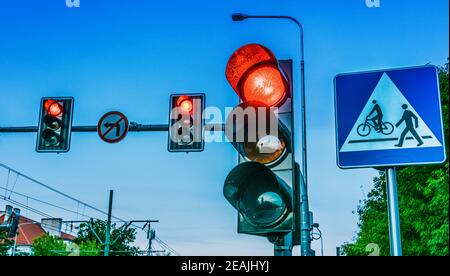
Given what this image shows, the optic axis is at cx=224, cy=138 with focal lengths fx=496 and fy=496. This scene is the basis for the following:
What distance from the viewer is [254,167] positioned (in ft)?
7.68

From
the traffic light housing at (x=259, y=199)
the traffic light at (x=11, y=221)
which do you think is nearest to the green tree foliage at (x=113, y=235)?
the traffic light at (x=11, y=221)

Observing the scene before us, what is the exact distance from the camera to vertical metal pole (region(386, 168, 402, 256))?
6.37ft

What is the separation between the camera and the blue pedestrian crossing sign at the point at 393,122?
2.05 meters

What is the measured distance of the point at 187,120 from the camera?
561 cm

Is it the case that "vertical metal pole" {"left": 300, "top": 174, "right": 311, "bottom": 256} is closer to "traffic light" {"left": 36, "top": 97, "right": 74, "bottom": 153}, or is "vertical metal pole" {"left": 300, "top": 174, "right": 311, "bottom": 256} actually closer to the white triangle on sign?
the white triangle on sign

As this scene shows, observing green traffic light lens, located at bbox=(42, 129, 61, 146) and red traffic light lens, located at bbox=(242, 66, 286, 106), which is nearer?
red traffic light lens, located at bbox=(242, 66, 286, 106)

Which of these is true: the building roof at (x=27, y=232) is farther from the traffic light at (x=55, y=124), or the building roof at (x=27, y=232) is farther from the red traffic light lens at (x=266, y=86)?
the red traffic light lens at (x=266, y=86)

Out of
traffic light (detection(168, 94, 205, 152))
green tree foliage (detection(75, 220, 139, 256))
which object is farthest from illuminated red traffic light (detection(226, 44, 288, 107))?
green tree foliage (detection(75, 220, 139, 256))

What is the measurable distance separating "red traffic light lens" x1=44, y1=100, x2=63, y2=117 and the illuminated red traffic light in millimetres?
4308

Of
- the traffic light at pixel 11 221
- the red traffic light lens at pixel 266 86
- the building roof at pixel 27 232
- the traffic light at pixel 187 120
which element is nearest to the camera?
the red traffic light lens at pixel 266 86
